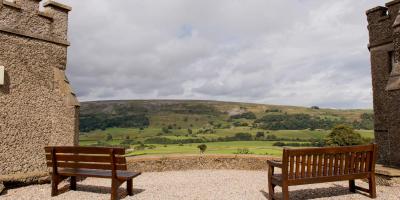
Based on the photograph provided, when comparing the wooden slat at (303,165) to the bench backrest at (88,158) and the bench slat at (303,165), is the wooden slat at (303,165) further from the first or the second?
the bench backrest at (88,158)

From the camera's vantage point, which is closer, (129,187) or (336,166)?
(336,166)

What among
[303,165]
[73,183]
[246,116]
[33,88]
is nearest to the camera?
[303,165]

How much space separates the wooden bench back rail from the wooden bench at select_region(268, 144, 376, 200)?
3.13m

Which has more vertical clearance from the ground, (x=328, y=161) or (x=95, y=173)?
(x=328, y=161)

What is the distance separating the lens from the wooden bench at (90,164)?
6.82 metres

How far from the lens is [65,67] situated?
395 inches

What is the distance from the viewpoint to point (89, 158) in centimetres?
704

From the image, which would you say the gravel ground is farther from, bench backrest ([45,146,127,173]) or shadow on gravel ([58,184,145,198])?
bench backrest ([45,146,127,173])

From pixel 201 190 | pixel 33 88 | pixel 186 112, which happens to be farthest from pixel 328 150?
pixel 186 112

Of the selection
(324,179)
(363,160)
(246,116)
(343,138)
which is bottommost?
(343,138)

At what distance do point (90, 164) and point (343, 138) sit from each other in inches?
982

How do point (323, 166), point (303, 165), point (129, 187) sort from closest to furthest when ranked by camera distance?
point (303, 165), point (323, 166), point (129, 187)

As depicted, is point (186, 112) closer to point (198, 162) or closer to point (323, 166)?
A: point (198, 162)

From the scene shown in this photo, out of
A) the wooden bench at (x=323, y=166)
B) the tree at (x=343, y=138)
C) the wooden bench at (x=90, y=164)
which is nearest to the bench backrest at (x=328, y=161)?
the wooden bench at (x=323, y=166)
